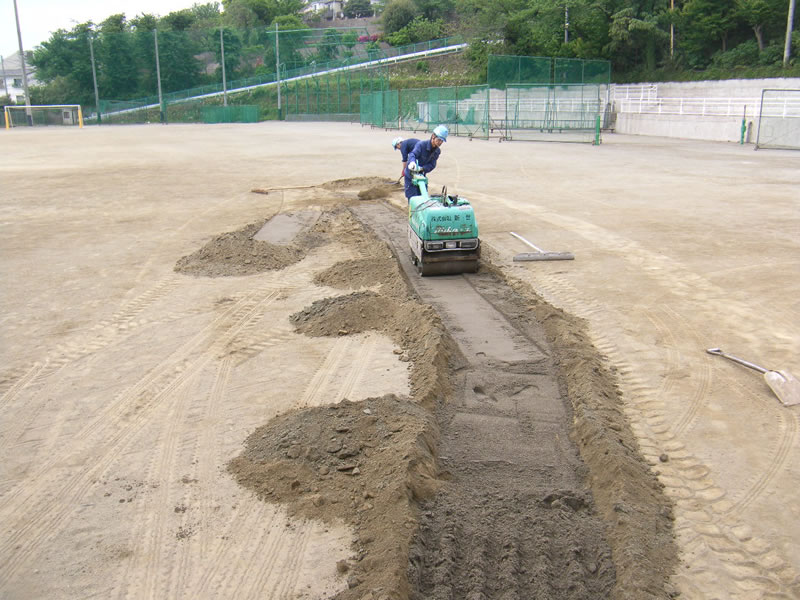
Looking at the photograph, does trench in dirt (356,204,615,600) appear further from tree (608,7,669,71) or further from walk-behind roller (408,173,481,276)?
tree (608,7,669,71)

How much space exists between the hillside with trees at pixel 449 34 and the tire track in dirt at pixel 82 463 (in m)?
38.1

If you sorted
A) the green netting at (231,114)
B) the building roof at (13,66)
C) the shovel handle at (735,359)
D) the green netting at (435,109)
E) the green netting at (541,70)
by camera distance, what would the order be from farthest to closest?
the building roof at (13,66)
the green netting at (231,114)
the green netting at (541,70)
the green netting at (435,109)
the shovel handle at (735,359)

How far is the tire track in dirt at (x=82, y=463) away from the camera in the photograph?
4.48m

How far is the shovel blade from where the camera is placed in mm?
6051

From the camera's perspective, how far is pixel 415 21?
8456cm

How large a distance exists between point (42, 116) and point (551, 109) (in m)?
49.8

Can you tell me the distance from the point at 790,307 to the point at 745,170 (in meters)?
14.4

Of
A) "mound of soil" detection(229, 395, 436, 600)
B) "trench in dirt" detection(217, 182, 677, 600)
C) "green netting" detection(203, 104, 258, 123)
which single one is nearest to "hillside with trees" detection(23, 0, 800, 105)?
"green netting" detection(203, 104, 258, 123)

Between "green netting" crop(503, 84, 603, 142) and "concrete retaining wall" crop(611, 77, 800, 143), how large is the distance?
270cm

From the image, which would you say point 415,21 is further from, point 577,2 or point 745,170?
point 745,170

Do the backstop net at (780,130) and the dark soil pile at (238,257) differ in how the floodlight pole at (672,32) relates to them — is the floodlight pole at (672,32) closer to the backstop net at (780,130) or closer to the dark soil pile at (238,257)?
the backstop net at (780,130)

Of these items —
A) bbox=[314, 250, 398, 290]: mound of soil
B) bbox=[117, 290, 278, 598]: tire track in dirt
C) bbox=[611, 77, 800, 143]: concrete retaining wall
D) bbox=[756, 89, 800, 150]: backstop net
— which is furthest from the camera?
bbox=[611, 77, 800, 143]: concrete retaining wall

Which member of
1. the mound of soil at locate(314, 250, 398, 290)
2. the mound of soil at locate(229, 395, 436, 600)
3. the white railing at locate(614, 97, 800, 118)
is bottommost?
the mound of soil at locate(229, 395, 436, 600)

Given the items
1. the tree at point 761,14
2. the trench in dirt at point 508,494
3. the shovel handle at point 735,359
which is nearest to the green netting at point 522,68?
the tree at point 761,14
